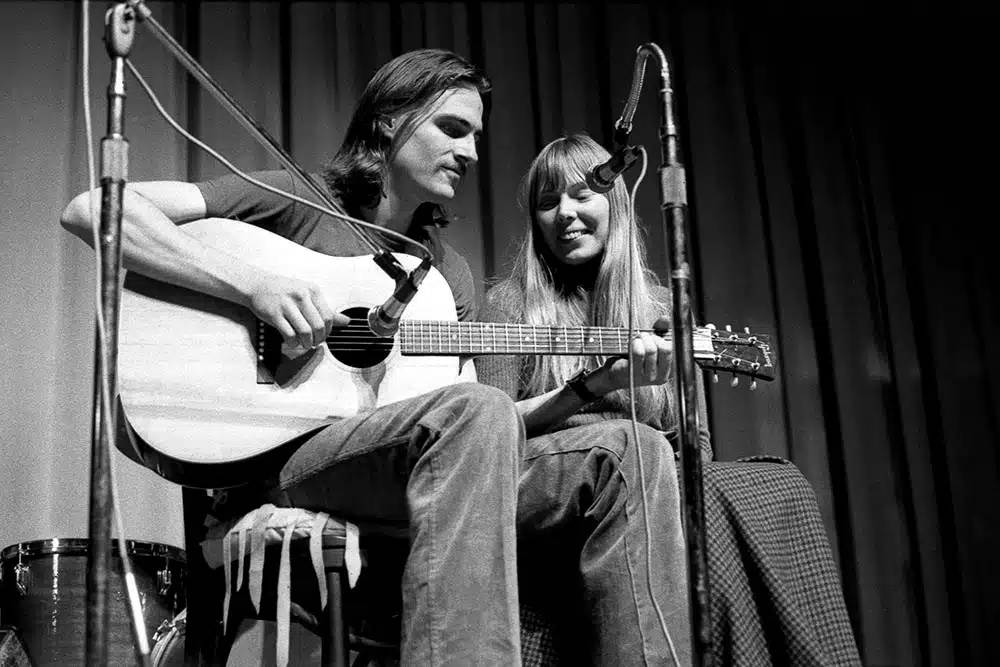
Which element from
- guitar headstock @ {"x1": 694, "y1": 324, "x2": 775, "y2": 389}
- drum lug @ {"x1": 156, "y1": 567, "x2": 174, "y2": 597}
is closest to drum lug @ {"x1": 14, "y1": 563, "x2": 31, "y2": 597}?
drum lug @ {"x1": 156, "y1": 567, "x2": 174, "y2": 597}

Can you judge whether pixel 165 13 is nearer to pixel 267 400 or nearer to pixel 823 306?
pixel 267 400

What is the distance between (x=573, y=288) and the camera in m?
2.21

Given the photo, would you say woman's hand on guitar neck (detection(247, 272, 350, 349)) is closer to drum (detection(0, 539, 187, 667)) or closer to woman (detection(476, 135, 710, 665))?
woman (detection(476, 135, 710, 665))

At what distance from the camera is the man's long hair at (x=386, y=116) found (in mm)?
2062

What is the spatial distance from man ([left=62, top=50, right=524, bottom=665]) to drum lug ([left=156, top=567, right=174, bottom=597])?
73cm

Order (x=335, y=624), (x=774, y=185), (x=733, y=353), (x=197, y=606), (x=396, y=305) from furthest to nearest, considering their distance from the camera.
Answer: (x=774, y=185)
(x=733, y=353)
(x=197, y=606)
(x=396, y=305)
(x=335, y=624)

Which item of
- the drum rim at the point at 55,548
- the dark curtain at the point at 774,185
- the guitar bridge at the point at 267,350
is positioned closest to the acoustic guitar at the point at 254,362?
the guitar bridge at the point at 267,350

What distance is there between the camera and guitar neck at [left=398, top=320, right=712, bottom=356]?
179cm

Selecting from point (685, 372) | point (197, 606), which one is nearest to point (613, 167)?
point (685, 372)

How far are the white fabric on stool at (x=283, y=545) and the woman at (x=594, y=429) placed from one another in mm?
346

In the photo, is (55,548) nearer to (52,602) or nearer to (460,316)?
(52,602)

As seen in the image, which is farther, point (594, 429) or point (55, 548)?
point (55, 548)

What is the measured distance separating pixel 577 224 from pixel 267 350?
80 cm

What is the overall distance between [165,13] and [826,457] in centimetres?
230
